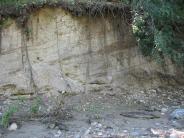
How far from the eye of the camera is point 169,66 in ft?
23.8

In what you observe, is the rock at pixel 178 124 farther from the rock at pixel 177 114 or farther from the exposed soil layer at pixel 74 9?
the exposed soil layer at pixel 74 9

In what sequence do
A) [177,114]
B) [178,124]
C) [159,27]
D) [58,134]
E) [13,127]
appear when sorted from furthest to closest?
[159,27] → [177,114] → [178,124] → [13,127] → [58,134]

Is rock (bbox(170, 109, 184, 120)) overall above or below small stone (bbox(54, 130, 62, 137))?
above

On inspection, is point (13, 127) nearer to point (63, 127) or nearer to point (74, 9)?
point (63, 127)

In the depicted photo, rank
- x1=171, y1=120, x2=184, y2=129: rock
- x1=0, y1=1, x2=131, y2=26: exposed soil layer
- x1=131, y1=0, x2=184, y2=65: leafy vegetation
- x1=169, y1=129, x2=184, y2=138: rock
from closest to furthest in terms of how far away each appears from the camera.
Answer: x1=169, y1=129, x2=184, y2=138: rock, x1=171, y1=120, x2=184, y2=129: rock, x1=131, y1=0, x2=184, y2=65: leafy vegetation, x1=0, y1=1, x2=131, y2=26: exposed soil layer

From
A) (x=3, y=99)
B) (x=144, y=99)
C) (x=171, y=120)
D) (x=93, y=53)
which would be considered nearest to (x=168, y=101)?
(x=144, y=99)

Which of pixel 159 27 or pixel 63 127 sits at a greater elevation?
pixel 159 27

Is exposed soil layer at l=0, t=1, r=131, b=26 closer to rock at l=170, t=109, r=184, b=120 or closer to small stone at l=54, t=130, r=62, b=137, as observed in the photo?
rock at l=170, t=109, r=184, b=120

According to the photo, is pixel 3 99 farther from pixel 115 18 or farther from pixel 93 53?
pixel 115 18

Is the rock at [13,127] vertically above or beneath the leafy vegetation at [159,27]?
beneath

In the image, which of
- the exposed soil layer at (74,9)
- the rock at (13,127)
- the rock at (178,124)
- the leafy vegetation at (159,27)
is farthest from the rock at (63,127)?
the exposed soil layer at (74,9)

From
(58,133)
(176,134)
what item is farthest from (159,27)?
(58,133)

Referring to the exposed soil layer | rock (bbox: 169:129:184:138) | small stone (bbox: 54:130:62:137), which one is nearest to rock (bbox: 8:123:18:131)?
small stone (bbox: 54:130:62:137)

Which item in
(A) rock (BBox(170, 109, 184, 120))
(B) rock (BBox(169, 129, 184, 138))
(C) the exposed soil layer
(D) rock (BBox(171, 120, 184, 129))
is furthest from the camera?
(C) the exposed soil layer
